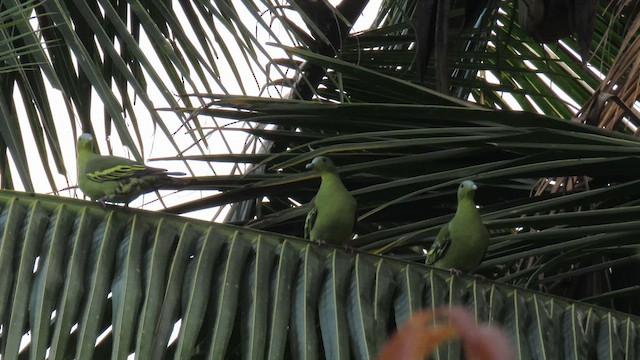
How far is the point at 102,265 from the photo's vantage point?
3.07 meters

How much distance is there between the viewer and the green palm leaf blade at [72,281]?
282 centimetres

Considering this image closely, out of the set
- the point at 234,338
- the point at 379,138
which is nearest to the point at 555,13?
the point at 379,138

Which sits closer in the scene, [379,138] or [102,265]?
[102,265]

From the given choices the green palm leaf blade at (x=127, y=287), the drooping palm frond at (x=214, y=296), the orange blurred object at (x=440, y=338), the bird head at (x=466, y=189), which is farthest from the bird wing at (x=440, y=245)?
the orange blurred object at (x=440, y=338)

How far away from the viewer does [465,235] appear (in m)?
3.91

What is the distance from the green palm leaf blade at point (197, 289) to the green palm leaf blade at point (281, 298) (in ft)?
0.66

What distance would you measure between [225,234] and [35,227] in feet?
2.02

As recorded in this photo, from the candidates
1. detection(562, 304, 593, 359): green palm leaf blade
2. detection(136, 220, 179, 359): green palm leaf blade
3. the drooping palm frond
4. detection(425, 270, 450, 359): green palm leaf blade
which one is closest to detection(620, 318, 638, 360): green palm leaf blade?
the drooping palm frond

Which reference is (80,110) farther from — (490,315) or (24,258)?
(490,315)

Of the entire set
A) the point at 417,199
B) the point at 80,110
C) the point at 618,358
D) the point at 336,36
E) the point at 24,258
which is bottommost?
the point at 618,358

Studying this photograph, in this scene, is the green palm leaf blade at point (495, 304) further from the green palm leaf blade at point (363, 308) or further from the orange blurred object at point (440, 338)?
the orange blurred object at point (440, 338)

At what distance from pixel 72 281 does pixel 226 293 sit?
0.47m

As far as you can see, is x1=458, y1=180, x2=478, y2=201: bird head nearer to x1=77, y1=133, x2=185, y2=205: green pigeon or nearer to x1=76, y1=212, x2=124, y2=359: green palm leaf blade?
x1=77, y1=133, x2=185, y2=205: green pigeon

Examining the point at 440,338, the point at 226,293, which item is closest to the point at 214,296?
the point at 226,293
